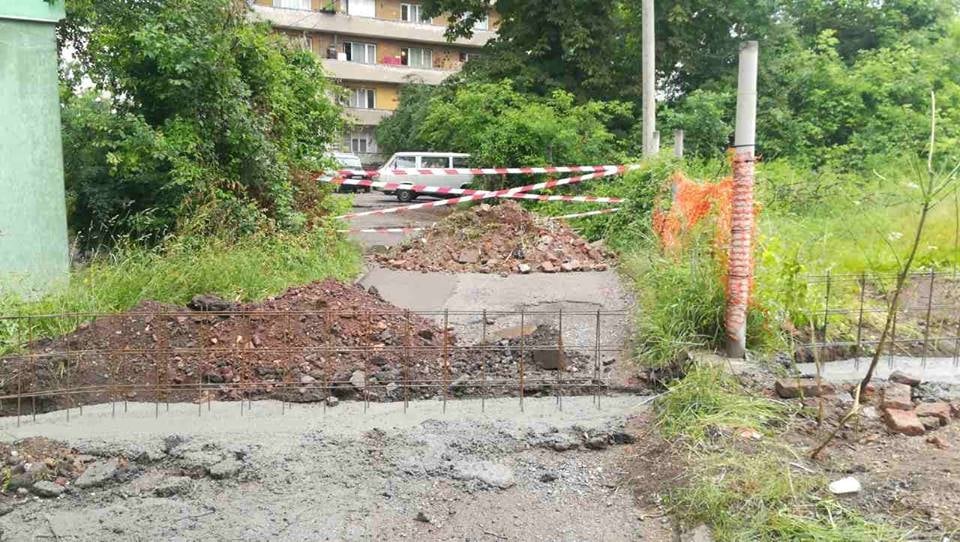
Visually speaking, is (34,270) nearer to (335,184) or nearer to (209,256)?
(209,256)

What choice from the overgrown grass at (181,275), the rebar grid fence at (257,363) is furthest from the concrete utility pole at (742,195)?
the overgrown grass at (181,275)

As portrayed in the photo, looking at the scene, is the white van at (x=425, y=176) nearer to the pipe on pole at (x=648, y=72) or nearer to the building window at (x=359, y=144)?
the pipe on pole at (x=648, y=72)

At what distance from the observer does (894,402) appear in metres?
4.20

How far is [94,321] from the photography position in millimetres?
5582

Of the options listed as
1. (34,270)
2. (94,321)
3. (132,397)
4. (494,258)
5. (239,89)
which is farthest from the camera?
(494,258)

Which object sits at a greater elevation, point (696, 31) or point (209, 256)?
point (696, 31)

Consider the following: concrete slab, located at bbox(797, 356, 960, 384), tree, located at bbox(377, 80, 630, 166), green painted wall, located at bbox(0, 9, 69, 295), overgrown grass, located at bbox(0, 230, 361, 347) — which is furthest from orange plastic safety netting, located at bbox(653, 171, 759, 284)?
tree, located at bbox(377, 80, 630, 166)

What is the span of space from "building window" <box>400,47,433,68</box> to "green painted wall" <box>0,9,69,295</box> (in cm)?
4084

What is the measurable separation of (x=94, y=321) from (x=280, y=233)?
3946 millimetres

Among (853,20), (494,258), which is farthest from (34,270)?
(853,20)

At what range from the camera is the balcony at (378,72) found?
145 ft

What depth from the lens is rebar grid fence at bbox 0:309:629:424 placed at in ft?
16.4

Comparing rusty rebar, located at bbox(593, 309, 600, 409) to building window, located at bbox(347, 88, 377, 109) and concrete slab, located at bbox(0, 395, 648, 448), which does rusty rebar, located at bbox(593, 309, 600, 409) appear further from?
building window, located at bbox(347, 88, 377, 109)

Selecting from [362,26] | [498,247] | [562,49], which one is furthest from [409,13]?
[498,247]
